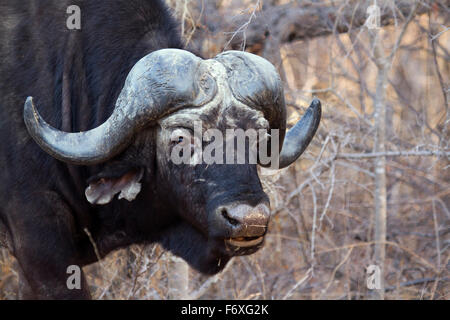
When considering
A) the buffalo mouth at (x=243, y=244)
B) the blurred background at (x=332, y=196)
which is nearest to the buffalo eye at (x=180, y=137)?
the buffalo mouth at (x=243, y=244)

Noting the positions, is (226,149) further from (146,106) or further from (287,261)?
(287,261)

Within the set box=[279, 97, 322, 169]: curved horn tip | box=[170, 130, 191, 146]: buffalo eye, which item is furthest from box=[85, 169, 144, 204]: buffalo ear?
box=[279, 97, 322, 169]: curved horn tip

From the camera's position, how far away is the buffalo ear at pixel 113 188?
413cm

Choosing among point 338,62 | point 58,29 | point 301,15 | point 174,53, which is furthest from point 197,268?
point 338,62

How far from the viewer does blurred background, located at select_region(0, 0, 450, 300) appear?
215 inches

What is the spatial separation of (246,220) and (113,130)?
0.97 m

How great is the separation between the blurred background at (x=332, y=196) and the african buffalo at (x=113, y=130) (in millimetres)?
844

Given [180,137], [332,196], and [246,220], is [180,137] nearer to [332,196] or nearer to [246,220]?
[246,220]

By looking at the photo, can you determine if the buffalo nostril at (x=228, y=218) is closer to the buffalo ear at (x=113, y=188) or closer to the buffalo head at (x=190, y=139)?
the buffalo head at (x=190, y=139)

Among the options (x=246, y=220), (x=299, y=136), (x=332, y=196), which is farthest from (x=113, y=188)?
(x=332, y=196)

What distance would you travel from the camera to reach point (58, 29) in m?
4.35

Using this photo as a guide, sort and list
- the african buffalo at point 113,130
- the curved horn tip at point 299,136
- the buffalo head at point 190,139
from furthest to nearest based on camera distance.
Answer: the curved horn tip at point 299,136 < the african buffalo at point 113,130 < the buffalo head at point 190,139

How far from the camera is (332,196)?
21.6ft
